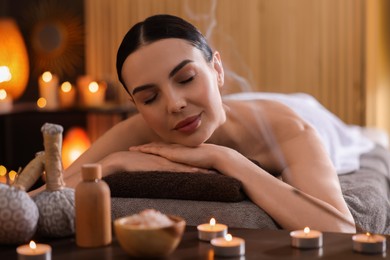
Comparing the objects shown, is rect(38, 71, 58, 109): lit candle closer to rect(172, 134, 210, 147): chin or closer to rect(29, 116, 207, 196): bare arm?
rect(29, 116, 207, 196): bare arm

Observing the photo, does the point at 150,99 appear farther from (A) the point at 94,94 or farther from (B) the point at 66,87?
(B) the point at 66,87

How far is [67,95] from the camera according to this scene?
163 inches

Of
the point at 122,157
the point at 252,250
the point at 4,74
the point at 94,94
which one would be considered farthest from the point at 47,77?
the point at 252,250

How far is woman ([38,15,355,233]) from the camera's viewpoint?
1.42 metres

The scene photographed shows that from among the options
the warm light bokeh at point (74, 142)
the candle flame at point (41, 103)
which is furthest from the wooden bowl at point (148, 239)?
the candle flame at point (41, 103)

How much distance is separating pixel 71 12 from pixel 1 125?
92cm

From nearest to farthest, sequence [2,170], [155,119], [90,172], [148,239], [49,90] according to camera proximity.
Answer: [148,239]
[90,172]
[155,119]
[2,170]
[49,90]

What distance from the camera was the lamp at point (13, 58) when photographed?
429 cm

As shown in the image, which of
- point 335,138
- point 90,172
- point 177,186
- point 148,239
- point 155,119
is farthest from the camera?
point 335,138

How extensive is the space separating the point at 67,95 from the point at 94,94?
25cm

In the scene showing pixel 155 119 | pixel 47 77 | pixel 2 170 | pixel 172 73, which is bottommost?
pixel 2 170

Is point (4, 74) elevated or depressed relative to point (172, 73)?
elevated

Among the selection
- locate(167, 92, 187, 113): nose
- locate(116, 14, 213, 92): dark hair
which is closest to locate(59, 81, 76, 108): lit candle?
locate(116, 14, 213, 92): dark hair

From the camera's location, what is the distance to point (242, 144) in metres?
1.77
